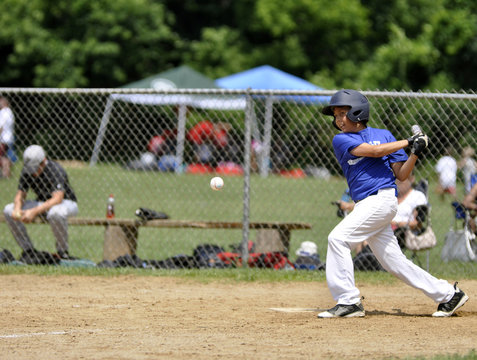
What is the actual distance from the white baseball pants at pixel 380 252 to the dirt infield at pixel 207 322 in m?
0.25

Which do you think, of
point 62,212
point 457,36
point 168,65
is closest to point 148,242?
point 62,212

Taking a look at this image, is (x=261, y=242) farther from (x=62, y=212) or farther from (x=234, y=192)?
(x=234, y=192)

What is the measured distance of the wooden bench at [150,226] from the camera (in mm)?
10023

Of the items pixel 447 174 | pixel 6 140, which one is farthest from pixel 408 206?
pixel 6 140

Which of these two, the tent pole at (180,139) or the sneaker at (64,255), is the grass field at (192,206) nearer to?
the tent pole at (180,139)

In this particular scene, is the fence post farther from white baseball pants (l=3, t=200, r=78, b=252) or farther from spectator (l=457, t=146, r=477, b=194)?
spectator (l=457, t=146, r=477, b=194)

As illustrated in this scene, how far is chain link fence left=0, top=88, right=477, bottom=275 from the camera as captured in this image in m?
11.6

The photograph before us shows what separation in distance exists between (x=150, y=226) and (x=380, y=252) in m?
3.92

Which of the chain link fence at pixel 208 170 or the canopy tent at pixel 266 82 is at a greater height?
the canopy tent at pixel 266 82

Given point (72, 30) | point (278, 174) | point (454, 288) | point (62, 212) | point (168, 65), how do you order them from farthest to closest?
point (168, 65) → point (72, 30) → point (278, 174) → point (62, 212) → point (454, 288)

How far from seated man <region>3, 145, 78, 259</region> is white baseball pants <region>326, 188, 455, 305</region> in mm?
4417

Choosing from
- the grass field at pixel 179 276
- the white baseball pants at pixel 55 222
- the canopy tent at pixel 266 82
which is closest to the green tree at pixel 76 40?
the canopy tent at pixel 266 82

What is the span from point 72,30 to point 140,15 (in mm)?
2540

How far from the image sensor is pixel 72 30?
28.8 metres
